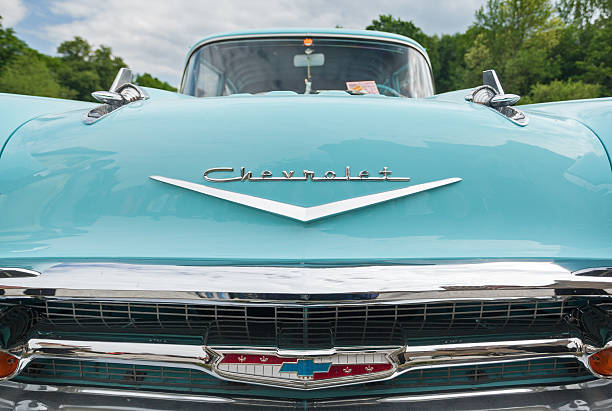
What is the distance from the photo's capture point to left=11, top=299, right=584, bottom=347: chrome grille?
44.7 inches

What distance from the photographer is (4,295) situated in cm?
112

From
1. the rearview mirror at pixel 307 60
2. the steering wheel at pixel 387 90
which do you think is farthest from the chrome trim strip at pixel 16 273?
the steering wheel at pixel 387 90

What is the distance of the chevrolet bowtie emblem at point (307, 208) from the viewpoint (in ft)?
3.82

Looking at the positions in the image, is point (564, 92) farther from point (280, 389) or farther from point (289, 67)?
point (280, 389)

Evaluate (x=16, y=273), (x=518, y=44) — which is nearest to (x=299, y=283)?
(x=16, y=273)

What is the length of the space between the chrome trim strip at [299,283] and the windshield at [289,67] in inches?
76.9

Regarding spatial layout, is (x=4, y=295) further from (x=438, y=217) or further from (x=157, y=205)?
(x=438, y=217)

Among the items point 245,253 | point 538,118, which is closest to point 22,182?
point 245,253

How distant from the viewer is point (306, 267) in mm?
1073

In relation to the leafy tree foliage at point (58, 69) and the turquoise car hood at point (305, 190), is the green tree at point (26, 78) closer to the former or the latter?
the leafy tree foliage at point (58, 69)

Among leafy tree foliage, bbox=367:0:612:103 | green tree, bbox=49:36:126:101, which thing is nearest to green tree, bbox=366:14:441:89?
leafy tree foliage, bbox=367:0:612:103

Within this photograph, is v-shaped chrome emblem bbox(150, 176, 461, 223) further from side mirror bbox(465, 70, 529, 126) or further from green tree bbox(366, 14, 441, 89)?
green tree bbox(366, 14, 441, 89)

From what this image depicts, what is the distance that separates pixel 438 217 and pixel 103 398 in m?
1.08

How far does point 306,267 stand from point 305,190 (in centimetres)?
24
